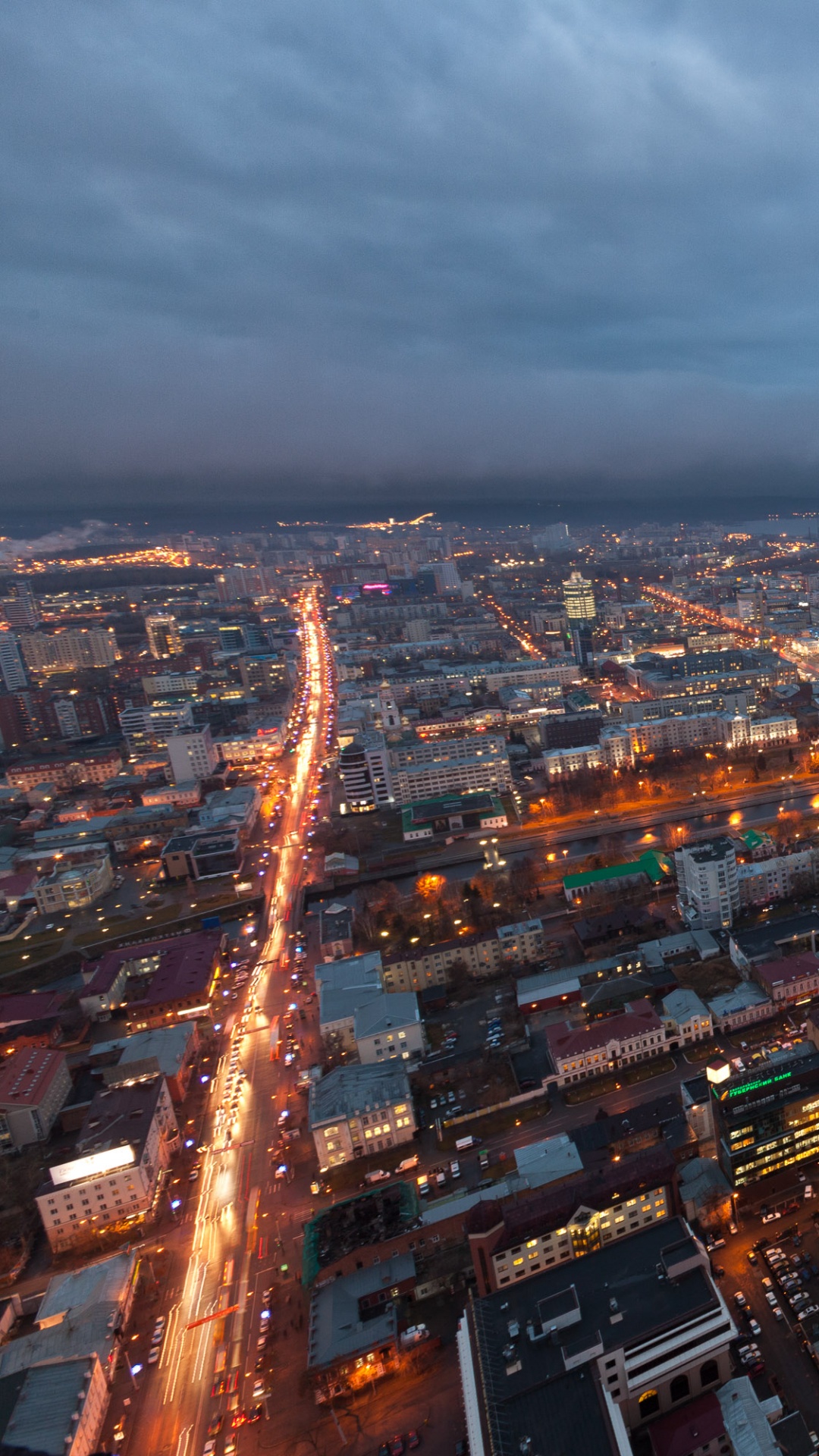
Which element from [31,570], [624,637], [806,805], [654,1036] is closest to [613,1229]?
[654,1036]

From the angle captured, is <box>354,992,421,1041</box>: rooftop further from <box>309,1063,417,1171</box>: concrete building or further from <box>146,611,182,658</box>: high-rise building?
<box>146,611,182,658</box>: high-rise building

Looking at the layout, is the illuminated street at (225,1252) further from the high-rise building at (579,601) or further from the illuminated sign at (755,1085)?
the high-rise building at (579,601)

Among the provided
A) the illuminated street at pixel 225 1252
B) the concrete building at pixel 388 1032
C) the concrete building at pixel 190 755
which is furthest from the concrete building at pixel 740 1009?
the concrete building at pixel 190 755

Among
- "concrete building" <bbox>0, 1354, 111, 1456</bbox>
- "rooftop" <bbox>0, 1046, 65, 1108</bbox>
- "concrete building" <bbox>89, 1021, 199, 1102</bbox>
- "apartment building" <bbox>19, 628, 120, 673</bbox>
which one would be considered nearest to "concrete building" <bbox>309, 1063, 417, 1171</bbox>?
"concrete building" <bbox>89, 1021, 199, 1102</bbox>

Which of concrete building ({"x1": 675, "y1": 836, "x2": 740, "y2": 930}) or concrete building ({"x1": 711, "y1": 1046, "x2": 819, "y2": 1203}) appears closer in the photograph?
concrete building ({"x1": 711, "y1": 1046, "x2": 819, "y2": 1203})

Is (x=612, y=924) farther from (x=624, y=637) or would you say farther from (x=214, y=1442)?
(x=624, y=637)

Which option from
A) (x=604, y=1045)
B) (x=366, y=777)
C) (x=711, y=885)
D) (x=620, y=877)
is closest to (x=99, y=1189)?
(x=604, y=1045)
